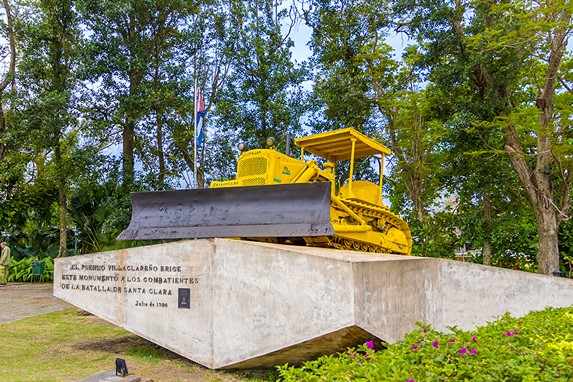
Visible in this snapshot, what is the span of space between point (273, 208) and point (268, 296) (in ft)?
7.28

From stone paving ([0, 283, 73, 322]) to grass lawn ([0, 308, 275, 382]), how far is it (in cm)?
148

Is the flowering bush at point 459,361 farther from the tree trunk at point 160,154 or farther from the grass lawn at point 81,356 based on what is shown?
the tree trunk at point 160,154

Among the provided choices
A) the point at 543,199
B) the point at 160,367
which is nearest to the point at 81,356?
the point at 160,367

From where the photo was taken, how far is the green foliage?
1889 centimetres

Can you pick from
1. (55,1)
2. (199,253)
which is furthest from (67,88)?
(199,253)

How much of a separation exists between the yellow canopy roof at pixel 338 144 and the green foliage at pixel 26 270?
41.3 feet

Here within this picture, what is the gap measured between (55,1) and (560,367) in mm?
17279

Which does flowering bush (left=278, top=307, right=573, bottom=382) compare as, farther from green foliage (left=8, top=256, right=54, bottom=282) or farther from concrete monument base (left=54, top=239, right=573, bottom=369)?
green foliage (left=8, top=256, right=54, bottom=282)

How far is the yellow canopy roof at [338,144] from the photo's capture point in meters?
9.98

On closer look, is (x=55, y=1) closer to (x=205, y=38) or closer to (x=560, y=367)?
(x=205, y=38)

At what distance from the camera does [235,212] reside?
26.0ft

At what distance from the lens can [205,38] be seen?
18.2 metres

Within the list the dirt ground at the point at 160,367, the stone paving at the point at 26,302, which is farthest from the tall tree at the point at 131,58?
the dirt ground at the point at 160,367

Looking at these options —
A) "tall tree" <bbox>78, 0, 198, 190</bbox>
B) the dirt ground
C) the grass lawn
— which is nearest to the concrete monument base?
the dirt ground
